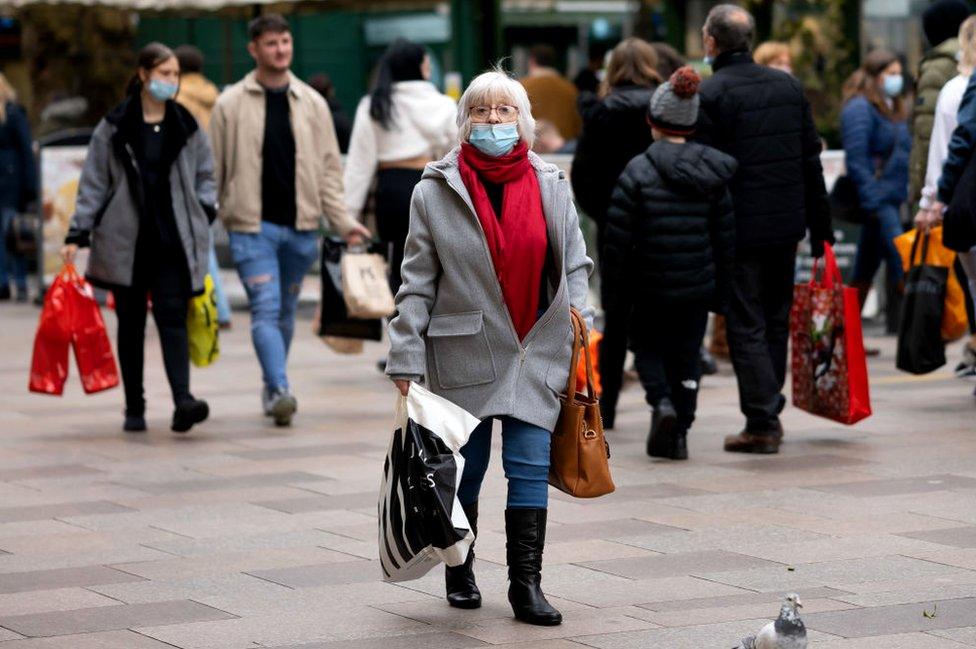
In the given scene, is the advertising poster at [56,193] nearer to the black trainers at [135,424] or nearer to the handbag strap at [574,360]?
the black trainers at [135,424]

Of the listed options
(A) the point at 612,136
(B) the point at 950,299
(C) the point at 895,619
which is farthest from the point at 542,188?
(B) the point at 950,299

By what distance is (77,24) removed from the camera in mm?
22844

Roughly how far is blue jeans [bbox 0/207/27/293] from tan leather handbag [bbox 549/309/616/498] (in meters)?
11.8

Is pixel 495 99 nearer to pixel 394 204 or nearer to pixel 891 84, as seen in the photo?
pixel 394 204

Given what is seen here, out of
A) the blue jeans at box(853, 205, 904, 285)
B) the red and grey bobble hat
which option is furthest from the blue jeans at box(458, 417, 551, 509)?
the blue jeans at box(853, 205, 904, 285)

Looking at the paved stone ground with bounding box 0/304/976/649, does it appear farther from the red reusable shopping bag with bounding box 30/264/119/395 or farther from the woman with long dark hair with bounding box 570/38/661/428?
the woman with long dark hair with bounding box 570/38/661/428

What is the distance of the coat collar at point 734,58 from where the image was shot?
862cm

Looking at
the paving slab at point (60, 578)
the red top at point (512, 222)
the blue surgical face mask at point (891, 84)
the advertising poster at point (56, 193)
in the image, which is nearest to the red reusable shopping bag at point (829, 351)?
the red top at point (512, 222)

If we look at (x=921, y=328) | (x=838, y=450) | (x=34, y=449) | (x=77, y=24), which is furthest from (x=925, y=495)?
(x=77, y=24)

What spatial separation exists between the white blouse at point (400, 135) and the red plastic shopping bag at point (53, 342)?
1.87 metres

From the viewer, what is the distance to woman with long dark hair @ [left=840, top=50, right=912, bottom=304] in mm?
12023

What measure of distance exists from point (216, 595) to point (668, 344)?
3.03m

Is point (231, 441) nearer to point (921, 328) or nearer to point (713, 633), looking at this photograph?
point (921, 328)

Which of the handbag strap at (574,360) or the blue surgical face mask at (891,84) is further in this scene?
the blue surgical face mask at (891,84)
